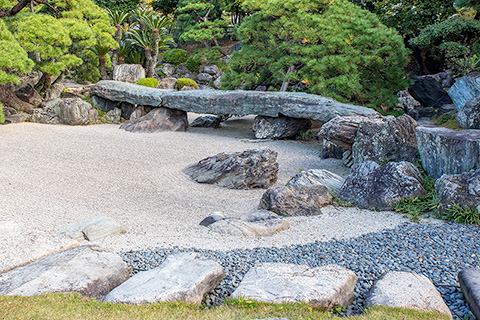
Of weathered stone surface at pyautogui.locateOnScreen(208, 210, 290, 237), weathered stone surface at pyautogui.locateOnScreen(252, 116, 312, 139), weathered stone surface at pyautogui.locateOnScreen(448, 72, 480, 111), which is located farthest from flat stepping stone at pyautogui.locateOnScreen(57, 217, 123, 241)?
weathered stone surface at pyautogui.locateOnScreen(448, 72, 480, 111)

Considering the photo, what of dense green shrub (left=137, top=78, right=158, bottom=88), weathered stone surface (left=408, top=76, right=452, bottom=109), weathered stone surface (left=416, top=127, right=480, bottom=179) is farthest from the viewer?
dense green shrub (left=137, top=78, right=158, bottom=88)

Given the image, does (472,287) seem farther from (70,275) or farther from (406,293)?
(70,275)

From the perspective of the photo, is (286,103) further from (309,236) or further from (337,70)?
(309,236)

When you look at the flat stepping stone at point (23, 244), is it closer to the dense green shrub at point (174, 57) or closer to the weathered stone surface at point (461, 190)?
the weathered stone surface at point (461, 190)

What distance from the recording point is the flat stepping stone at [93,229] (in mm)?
4469

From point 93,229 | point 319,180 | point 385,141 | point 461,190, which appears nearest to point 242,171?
point 319,180

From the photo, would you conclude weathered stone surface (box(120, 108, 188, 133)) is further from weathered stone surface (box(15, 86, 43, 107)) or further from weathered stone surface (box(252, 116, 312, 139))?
weathered stone surface (box(15, 86, 43, 107))

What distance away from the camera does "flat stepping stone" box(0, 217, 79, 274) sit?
3448 mm

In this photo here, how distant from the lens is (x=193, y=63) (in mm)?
22406

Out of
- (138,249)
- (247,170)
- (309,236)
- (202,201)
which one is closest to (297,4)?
(247,170)

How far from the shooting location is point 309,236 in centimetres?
454

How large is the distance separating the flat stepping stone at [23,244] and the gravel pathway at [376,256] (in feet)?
2.25

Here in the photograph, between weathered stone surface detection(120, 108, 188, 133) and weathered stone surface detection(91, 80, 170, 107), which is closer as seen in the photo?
weathered stone surface detection(120, 108, 188, 133)

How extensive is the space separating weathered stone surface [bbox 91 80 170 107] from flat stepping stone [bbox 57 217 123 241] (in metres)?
7.97
